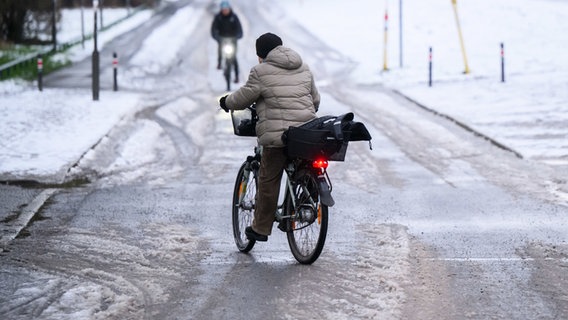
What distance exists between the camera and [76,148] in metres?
15.6

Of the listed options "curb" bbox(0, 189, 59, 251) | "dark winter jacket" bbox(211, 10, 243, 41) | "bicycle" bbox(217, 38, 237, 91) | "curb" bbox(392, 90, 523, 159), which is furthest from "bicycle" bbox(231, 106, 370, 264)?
"dark winter jacket" bbox(211, 10, 243, 41)

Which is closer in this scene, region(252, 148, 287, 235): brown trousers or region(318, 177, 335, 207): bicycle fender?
region(318, 177, 335, 207): bicycle fender

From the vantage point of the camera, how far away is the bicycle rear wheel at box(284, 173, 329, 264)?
817cm

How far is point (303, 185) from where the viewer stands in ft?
27.4

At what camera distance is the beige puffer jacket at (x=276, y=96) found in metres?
8.40

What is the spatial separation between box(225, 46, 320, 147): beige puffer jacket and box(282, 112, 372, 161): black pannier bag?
0.25 m

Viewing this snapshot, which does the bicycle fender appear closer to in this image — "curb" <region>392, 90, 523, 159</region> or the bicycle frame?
the bicycle frame

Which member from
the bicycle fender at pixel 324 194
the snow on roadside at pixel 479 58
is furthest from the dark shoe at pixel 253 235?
the snow on roadside at pixel 479 58

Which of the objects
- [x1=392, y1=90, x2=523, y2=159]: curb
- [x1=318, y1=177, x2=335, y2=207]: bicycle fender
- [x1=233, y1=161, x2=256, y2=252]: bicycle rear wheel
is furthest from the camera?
[x1=392, y1=90, x2=523, y2=159]: curb

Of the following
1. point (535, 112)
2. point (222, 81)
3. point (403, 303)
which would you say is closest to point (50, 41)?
point (222, 81)

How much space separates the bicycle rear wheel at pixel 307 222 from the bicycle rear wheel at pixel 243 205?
49cm

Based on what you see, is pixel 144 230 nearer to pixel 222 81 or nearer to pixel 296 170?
pixel 296 170

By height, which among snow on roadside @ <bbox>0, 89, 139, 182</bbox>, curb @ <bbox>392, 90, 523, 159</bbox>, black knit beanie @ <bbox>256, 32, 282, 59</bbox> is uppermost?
black knit beanie @ <bbox>256, 32, 282, 59</bbox>

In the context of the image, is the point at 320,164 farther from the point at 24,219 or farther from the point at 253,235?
the point at 24,219
